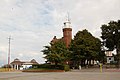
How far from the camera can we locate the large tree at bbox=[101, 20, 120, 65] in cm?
6638

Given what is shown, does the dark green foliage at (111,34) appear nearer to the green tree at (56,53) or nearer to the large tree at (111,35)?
the large tree at (111,35)

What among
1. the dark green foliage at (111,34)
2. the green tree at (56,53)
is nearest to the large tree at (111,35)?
the dark green foliage at (111,34)

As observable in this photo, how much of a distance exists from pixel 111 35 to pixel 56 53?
659 inches

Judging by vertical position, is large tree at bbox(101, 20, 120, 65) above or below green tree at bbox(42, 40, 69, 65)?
above

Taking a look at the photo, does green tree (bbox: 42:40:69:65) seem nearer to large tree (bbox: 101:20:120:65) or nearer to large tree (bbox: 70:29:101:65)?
large tree (bbox: 70:29:101:65)

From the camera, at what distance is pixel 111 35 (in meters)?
66.8

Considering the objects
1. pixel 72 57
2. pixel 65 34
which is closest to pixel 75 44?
pixel 72 57

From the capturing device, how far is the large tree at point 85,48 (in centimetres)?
6611

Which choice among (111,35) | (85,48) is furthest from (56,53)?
(111,35)

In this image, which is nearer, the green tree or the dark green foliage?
the green tree

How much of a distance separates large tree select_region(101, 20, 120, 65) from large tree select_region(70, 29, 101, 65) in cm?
304

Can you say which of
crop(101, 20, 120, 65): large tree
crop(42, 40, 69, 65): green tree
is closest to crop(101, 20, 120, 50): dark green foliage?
crop(101, 20, 120, 65): large tree

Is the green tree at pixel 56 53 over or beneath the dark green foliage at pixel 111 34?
beneath

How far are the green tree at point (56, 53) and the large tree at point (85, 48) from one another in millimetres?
5700
